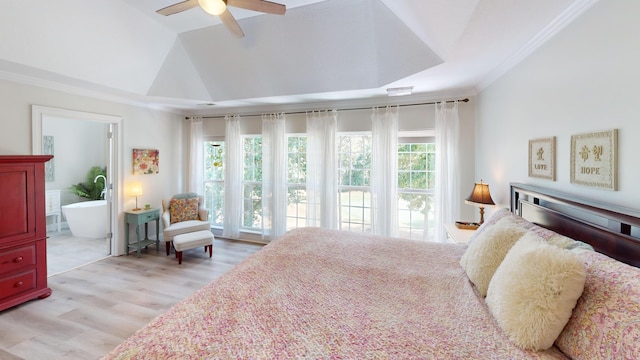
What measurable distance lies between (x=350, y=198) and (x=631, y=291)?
3.55m

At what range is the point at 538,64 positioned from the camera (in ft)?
6.79

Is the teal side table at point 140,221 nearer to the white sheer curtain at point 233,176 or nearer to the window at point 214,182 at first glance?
the window at point 214,182

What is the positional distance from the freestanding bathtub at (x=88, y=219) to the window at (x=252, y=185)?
2635 millimetres

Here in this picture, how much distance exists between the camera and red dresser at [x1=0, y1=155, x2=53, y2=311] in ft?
8.55

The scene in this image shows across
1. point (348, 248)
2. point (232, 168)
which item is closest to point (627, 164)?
point (348, 248)

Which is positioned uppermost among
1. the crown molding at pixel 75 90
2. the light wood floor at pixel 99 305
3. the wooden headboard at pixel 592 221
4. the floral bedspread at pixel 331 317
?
the crown molding at pixel 75 90

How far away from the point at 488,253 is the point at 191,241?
375 centimetres

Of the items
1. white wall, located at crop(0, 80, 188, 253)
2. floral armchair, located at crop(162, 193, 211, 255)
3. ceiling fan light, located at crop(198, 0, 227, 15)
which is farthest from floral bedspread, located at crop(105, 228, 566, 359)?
white wall, located at crop(0, 80, 188, 253)

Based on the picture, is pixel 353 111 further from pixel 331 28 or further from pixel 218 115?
pixel 218 115

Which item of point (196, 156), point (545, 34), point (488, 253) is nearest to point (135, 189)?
point (196, 156)

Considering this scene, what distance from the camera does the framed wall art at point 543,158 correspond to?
6.18 ft

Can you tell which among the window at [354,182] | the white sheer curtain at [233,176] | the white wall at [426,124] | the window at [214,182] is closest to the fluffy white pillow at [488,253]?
the white wall at [426,124]

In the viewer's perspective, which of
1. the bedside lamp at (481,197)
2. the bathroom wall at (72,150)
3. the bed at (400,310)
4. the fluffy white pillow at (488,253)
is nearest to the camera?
the bed at (400,310)

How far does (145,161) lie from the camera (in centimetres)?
450
